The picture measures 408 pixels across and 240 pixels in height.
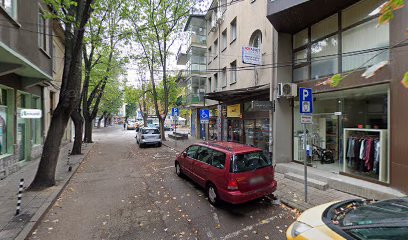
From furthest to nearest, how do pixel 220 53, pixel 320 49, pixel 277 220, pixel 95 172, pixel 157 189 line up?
1. pixel 220 53
2. pixel 95 172
3. pixel 320 49
4. pixel 157 189
5. pixel 277 220

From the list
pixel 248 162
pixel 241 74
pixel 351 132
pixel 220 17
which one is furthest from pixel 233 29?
pixel 248 162

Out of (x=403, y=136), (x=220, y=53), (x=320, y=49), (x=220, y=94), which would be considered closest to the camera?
(x=403, y=136)

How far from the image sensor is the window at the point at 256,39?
11.4 metres

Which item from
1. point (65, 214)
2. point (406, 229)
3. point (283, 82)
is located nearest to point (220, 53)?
point (283, 82)

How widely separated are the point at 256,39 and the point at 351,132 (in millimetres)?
6950

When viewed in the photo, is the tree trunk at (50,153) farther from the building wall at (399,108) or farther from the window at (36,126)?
the building wall at (399,108)

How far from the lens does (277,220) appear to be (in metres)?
4.86

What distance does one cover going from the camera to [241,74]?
1294cm

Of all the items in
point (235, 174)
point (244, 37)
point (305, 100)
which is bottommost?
point (235, 174)

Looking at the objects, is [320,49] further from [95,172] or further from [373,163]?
[95,172]

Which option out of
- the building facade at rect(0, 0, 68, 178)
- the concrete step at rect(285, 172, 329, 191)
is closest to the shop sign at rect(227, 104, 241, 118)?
the concrete step at rect(285, 172, 329, 191)

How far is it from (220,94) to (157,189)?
7441 millimetres

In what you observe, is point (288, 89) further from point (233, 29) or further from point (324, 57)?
point (233, 29)

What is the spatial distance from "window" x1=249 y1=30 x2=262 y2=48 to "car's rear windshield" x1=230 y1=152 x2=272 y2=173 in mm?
7423
